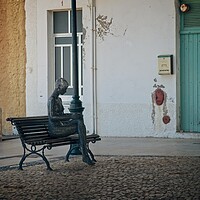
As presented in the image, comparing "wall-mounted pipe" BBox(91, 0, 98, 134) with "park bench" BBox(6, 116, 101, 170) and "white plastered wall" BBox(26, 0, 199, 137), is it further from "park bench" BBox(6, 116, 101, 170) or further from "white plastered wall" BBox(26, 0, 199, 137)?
"park bench" BBox(6, 116, 101, 170)

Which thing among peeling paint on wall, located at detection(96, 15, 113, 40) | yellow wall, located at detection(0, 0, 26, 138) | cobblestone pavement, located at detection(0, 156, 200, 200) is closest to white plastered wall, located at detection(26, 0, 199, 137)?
peeling paint on wall, located at detection(96, 15, 113, 40)

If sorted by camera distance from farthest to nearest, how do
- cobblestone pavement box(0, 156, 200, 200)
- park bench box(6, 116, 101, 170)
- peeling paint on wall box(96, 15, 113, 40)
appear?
peeling paint on wall box(96, 15, 113, 40) → park bench box(6, 116, 101, 170) → cobblestone pavement box(0, 156, 200, 200)

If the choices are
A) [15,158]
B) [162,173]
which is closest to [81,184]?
[162,173]

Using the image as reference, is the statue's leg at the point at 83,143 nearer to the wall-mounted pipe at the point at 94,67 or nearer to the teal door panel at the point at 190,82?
the teal door panel at the point at 190,82

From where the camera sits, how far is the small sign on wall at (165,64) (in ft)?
48.9

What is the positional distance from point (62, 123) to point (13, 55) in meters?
7.24

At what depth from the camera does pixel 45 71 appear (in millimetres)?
16688

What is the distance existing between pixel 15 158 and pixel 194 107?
5396 mm

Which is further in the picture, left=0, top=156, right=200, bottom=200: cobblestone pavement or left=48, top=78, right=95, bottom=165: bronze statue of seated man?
left=48, top=78, right=95, bottom=165: bronze statue of seated man

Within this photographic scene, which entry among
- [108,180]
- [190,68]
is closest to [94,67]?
[190,68]

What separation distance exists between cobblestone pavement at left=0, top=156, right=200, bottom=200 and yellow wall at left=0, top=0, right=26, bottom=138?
637 cm

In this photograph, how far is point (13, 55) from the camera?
1706 cm

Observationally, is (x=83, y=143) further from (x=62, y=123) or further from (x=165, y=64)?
(x=165, y=64)

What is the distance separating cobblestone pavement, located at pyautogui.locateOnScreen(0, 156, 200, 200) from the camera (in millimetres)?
7641
